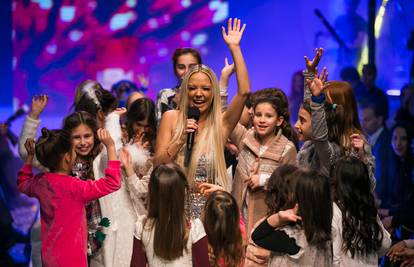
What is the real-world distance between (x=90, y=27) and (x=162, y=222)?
4637mm

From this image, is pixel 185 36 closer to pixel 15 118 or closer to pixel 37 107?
pixel 15 118

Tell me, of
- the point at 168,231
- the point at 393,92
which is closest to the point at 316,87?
the point at 168,231

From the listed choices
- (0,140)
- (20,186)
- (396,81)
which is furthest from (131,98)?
(396,81)

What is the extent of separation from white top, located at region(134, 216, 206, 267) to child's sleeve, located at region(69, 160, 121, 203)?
1.53 feet

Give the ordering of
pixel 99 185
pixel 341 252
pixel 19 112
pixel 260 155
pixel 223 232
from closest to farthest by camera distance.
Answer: pixel 223 232, pixel 341 252, pixel 99 185, pixel 260 155, pixel 19 112

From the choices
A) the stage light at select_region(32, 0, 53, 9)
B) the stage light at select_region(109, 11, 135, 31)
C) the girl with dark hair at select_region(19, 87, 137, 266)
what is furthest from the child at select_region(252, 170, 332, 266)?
the stage light at select_region(32, 0, 53, 9)

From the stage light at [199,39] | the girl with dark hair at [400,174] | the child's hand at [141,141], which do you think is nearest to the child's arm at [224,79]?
the child's hand at [141,141]

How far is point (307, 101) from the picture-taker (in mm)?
4395

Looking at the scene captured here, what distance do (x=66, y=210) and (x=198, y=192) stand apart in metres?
0.67

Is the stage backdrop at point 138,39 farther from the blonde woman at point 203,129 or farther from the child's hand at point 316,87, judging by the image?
the child's hand at point 316,87

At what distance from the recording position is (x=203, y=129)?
432 cm

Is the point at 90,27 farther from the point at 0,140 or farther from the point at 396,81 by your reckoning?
the point at 396,81

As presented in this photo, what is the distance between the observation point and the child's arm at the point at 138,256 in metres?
3.52

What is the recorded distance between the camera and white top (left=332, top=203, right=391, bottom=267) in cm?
374
